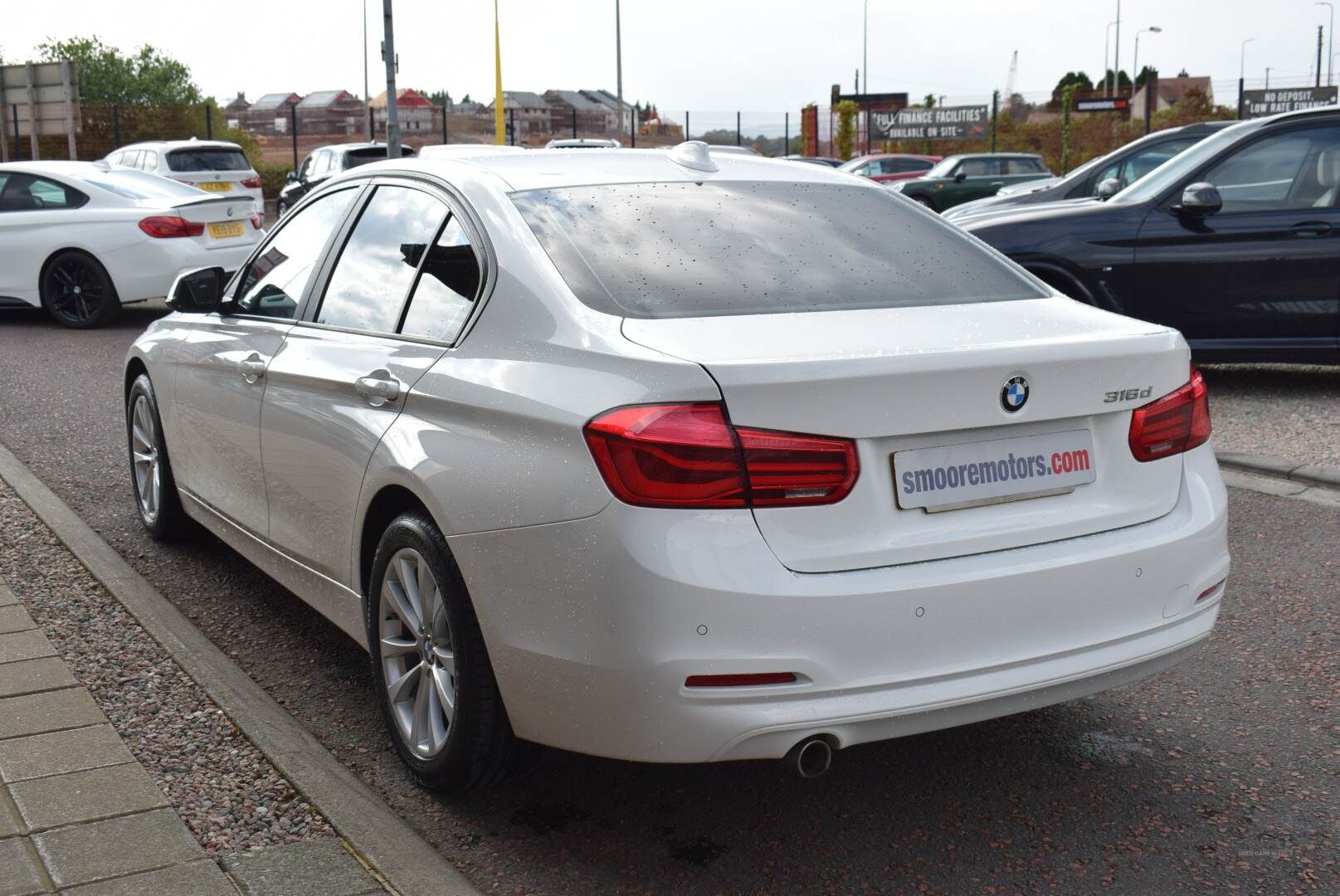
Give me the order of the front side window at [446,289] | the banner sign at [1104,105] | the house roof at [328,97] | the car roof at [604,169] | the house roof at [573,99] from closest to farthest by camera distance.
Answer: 1. the front side window at [446,289]
2. the car roof at [604,169]
3. the banner sign at [1104,105]
4. the house roof at [328,97]
5. the house roof at [573,99]

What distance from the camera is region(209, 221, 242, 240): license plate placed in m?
14.2

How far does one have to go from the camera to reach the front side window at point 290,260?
446 cm

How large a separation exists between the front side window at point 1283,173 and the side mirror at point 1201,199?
0.26 meters

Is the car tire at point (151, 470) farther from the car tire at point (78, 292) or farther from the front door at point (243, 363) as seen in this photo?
the car tire at point (78, 292)

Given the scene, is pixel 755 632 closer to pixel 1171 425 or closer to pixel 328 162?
pixel 1171 425

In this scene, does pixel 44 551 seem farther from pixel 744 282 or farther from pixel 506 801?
pixel 744 282

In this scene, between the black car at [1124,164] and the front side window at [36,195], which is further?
the black car at [1124,164]

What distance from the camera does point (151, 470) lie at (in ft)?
19.4

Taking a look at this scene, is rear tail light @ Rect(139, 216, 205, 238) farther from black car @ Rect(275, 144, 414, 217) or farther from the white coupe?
black car @ Rect(275, 144, 414, 217)

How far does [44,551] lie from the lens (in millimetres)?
5660

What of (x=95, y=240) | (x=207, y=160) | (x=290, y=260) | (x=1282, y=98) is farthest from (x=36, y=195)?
(x=1282, y=98)

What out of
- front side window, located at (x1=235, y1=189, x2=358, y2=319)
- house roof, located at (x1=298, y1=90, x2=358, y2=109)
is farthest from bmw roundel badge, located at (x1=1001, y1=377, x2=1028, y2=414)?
house roof, located at (x1=298, y1=90, x2=358, y2=109)

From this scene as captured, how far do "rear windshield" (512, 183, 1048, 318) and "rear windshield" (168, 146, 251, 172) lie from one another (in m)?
20.7

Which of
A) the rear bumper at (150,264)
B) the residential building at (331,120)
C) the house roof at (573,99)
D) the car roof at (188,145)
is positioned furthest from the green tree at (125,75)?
the rear bumper at (150,264)
